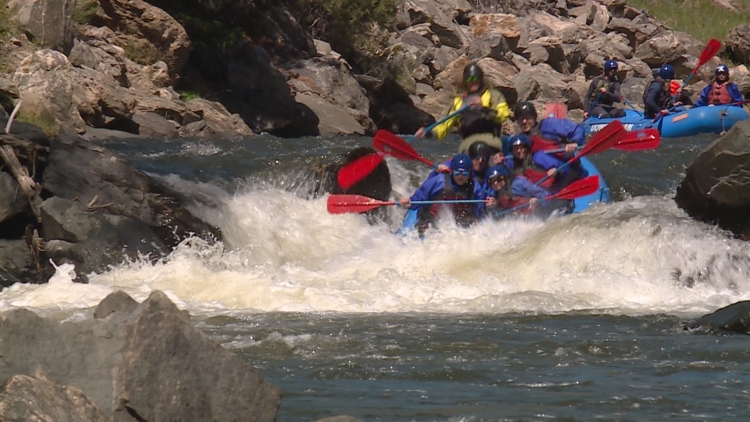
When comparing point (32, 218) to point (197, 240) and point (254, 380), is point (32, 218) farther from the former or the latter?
point (254, 380)

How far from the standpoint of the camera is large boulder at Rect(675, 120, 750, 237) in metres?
9.78

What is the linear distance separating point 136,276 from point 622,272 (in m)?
3.84

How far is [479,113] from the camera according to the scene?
11.3 meters

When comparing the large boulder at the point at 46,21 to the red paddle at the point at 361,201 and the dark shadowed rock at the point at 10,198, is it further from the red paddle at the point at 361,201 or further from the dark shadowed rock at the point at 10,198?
the dark shadowed rock at the point at 10,198

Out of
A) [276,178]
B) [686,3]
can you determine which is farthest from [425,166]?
[686,3]

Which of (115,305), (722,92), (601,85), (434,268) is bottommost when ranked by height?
(601,85)

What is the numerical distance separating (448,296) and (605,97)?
9.80 metres

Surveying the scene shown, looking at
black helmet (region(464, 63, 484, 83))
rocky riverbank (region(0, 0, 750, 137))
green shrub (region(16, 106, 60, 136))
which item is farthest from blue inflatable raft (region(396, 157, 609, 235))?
rocky riverbank (region(0, 0, 750, 137))

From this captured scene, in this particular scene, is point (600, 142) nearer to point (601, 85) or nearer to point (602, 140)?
point (602, 140)

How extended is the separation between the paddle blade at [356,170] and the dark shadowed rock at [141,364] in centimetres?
779

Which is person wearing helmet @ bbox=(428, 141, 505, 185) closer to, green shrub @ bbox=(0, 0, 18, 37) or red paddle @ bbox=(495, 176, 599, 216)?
red paddle @ bbox=(495, 176, 599, 216)

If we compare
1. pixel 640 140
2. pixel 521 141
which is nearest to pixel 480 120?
pixel 521 141

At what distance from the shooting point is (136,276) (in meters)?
9.31

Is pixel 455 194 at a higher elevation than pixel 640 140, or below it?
below
